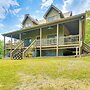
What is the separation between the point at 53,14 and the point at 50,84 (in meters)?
20.8

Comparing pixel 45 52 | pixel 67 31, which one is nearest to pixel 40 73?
pixel 45 52

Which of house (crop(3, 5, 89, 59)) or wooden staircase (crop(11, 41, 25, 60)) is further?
wooden staircase (crop(11, 41, 25, 60))

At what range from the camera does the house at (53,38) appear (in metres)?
21.7

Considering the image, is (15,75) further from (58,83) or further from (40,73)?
(58,83)

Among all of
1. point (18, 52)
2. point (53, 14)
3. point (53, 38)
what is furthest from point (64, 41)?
point (18, 52)

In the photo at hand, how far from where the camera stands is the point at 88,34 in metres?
40.4

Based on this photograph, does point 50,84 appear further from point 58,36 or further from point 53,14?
point 53,14

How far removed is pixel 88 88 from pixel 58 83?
4.84ft

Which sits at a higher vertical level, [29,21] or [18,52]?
[29,21]

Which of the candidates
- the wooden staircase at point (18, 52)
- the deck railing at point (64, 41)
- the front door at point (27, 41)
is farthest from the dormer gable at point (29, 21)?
the deck railing at point (64, 41)

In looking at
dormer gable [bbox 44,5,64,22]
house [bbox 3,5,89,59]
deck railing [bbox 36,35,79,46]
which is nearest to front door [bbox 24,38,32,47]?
house [bbox 3,5,89,59]

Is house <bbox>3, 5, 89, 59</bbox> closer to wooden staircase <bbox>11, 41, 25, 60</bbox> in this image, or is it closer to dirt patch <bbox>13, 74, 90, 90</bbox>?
wooden staircase <bbox>11, 41, 25, 60</bbox>

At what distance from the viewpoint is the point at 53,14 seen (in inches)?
1115

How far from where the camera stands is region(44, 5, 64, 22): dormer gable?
27.8 metres
